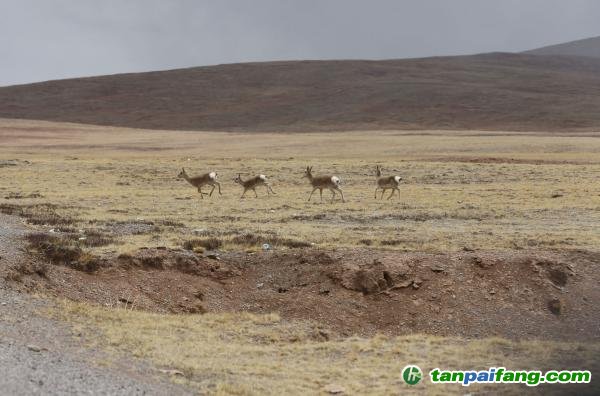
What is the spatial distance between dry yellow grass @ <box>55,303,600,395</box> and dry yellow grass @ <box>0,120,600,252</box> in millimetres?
4521

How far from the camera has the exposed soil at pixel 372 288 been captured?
15.2 metres

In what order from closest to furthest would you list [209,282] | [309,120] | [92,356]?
[92,356], [209,282], [309,120]

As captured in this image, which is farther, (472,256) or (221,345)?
(472,256)

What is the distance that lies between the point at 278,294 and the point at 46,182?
2411 centimetres

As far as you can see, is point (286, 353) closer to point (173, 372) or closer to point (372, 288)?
point (173, 372)

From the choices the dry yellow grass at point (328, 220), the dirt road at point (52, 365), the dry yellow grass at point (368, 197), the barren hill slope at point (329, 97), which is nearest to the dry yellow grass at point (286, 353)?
the dry yellow grass at point (328, 220)

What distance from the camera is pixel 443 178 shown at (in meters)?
38.7

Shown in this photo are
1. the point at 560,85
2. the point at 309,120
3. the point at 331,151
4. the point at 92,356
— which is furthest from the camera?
the point at 560,85

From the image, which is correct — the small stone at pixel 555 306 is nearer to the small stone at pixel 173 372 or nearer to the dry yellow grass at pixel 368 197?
the dry yellow grass at pixel 368 197

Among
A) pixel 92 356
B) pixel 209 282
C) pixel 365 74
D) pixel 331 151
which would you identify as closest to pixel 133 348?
pixel 92 356

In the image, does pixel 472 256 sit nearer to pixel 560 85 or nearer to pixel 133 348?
pixel 133 348

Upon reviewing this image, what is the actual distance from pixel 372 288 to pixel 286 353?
12.2 ft

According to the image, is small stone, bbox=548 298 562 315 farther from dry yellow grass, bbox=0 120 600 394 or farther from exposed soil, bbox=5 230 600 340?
dry yellow grass, bbox=0 120 600 394

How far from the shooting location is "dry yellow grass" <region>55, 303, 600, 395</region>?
438 inches
